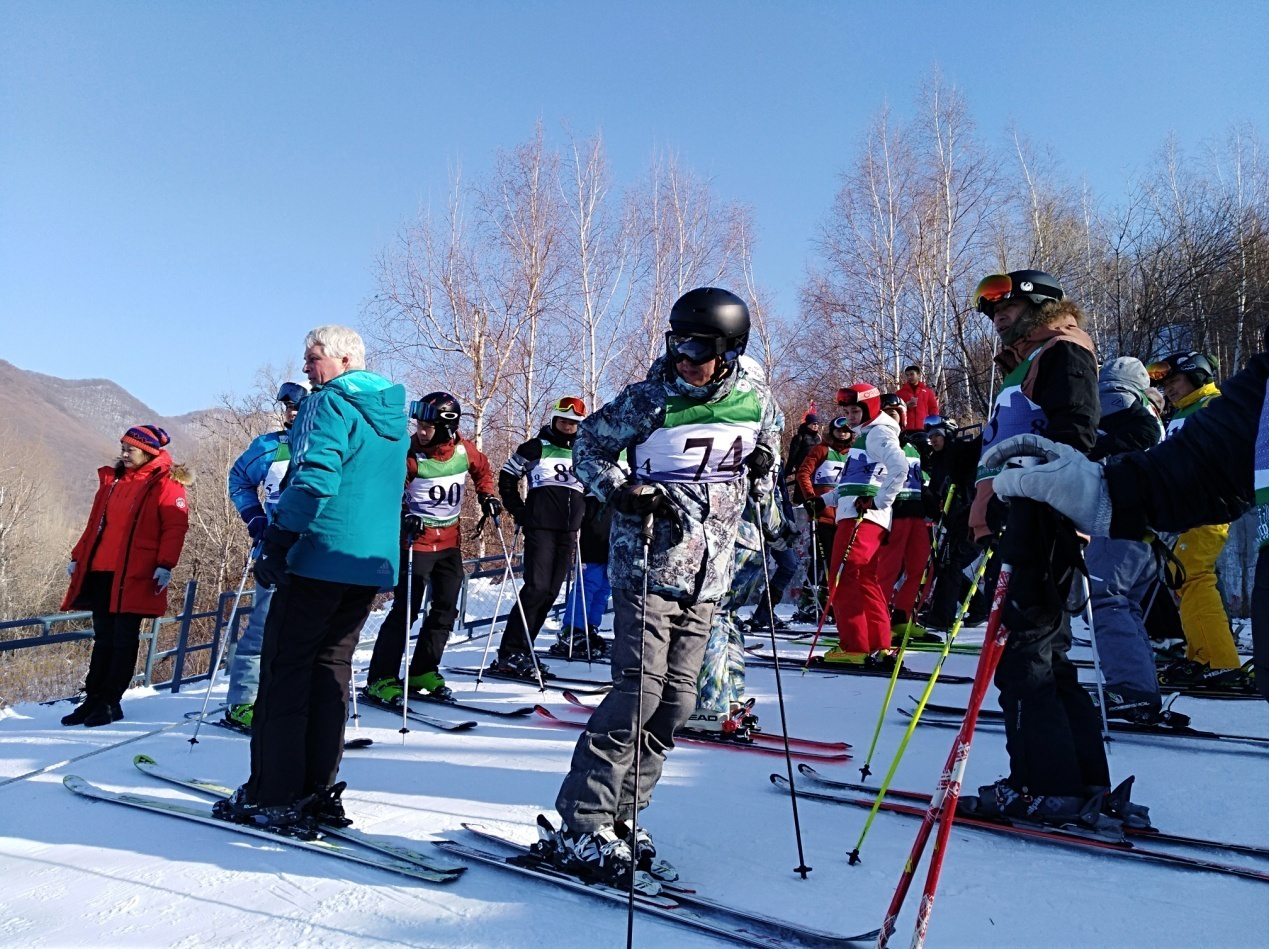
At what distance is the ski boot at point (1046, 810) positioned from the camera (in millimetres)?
3037

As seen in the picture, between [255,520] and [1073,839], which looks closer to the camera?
[1073,839]

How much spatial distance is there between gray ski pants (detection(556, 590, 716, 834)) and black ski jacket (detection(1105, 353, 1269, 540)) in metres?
1.52

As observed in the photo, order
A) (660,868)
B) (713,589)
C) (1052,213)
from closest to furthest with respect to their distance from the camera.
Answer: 1. (660,868)
2. (713,589)
3. (1052,213)

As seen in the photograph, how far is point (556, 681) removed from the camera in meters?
6.60

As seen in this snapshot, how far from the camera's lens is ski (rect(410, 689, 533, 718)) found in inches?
211

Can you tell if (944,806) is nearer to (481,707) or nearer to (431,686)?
(481,707)

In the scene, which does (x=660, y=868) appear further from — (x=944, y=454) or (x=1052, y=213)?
(x=1052, y=213)

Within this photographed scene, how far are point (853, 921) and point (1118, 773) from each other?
82.5 inches

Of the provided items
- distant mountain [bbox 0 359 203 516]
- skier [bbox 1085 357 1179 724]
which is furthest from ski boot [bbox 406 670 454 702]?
distant mountain [bbox 0 359 203 516]

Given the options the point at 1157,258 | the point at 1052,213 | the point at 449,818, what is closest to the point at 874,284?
the point at 1157,258

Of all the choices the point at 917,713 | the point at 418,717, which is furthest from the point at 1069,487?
the point at 418,717

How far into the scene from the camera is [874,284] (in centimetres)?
2112

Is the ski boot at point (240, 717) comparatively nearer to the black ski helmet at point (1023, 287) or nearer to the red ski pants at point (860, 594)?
the red ski pants at point (860, 594)

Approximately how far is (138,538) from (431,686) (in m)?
2.18
